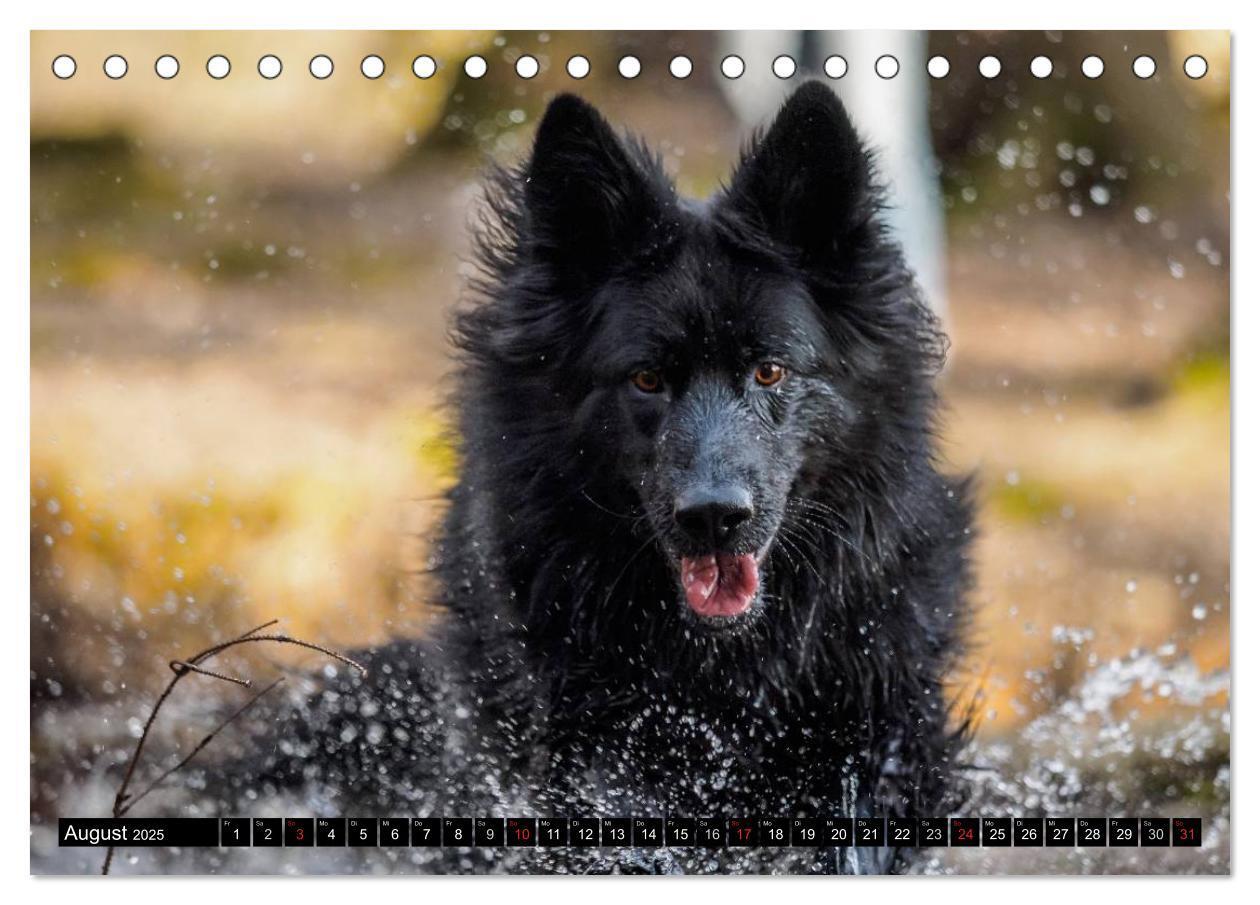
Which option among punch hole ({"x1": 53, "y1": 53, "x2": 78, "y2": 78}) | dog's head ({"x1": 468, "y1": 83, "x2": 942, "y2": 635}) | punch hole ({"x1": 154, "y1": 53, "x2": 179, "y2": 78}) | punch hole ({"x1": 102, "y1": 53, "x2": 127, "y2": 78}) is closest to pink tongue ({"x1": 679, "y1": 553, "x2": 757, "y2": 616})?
dog's head ({"x1": 468, "y1": 83, "x2": 942, "y2": 635})

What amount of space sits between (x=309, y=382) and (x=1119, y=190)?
3.37 m

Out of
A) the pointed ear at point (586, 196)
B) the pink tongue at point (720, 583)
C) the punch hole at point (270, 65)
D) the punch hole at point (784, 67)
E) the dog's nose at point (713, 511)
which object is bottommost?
the pink tongue at point (720, 583)

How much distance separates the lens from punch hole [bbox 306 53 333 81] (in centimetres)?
410

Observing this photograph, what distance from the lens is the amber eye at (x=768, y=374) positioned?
148 inches

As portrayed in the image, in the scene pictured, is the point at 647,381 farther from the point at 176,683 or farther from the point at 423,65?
the point at 176,683

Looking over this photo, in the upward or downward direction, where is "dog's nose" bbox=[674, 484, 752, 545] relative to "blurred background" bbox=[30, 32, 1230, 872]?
downward

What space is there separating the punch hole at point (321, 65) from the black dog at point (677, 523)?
67cm

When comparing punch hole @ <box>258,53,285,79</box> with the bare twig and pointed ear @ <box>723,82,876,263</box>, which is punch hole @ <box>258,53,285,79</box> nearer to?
pointed ear @ <box>723,82,876,263</box>

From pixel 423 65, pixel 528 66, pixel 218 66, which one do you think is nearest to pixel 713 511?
pixel 528 66

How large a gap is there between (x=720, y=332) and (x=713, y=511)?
0.55 metres

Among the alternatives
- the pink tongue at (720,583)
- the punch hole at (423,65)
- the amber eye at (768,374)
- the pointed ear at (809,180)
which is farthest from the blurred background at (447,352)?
the pink tongue at (720,583)

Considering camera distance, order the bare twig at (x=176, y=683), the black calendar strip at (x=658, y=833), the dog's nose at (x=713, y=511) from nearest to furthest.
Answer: the bare twig at (x=176, y=683), the dog's nose at (x=713, y=511), the black calendar strip at (x=658, y=833)

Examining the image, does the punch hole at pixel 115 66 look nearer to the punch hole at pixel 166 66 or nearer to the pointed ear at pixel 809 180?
the punch hole at pixel 166 66

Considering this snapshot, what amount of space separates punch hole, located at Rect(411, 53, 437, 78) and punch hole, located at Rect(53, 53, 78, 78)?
105 cm
